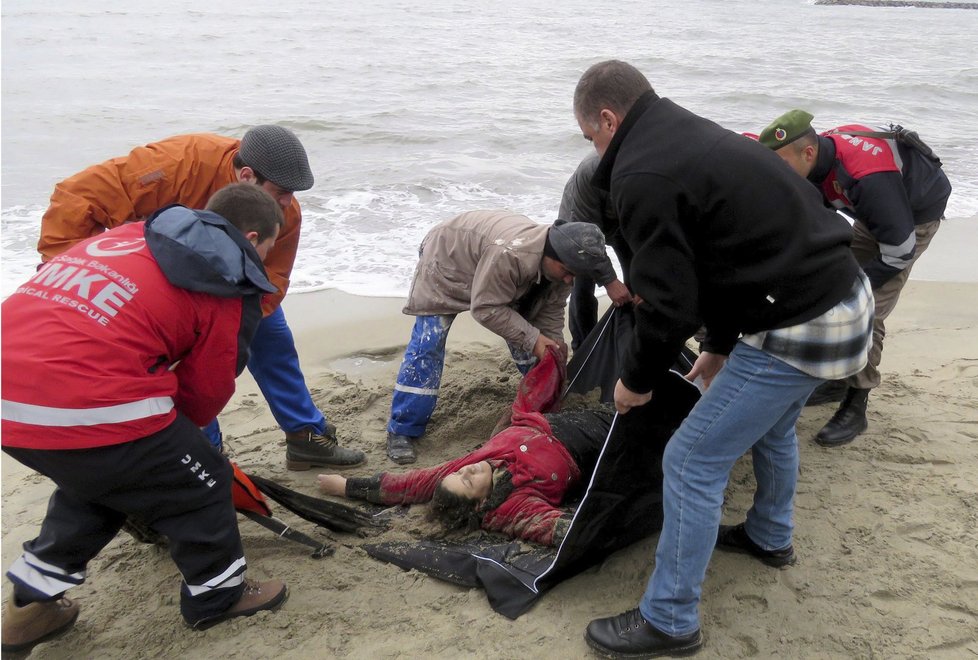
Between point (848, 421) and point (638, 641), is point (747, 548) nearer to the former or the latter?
point (638, 641)

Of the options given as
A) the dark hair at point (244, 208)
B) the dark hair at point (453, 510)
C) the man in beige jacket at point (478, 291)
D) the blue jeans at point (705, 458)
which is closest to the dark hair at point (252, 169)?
the dark hair at point (244, 208)

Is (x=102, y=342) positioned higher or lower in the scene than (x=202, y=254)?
lower

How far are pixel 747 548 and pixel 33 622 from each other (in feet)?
8.13

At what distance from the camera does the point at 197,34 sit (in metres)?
18.8

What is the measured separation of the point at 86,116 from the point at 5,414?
10486 millimetres

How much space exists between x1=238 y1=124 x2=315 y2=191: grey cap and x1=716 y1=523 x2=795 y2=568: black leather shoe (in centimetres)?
216

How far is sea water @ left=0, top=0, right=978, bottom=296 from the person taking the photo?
8.00m

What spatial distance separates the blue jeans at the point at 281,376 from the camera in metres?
3.49

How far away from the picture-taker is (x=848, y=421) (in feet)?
12.3

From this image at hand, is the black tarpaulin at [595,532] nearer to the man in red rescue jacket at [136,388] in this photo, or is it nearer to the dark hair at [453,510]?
the dark hair at [453,510]

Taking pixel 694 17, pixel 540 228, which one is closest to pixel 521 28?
pixel 694 17

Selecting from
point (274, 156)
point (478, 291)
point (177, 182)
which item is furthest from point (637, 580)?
point (177, 182)

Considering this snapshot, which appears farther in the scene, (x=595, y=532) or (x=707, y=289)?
(x=595, y=532)

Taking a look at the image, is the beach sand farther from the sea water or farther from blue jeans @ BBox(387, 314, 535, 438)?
the sea water
